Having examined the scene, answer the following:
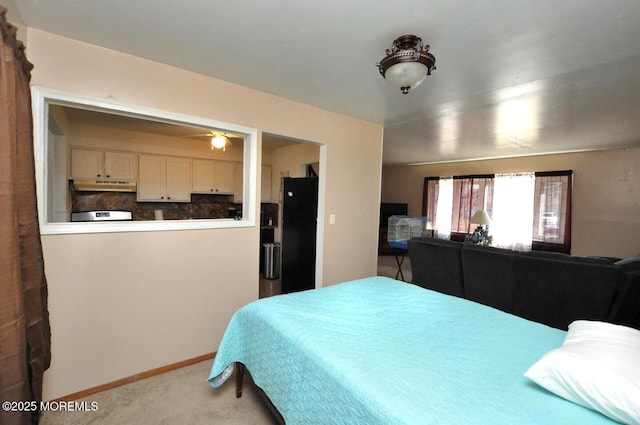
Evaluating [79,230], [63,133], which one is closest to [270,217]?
[63,133]

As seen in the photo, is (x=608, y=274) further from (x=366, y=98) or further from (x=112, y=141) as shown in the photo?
(x=112, y=141)

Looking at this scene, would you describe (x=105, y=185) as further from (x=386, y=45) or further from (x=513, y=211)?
(x=513, y=211)

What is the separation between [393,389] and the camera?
957 millimetres

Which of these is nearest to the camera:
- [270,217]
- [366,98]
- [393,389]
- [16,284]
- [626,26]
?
[393,389]

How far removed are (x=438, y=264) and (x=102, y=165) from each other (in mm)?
4519

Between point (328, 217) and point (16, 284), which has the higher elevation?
point (328, 217)

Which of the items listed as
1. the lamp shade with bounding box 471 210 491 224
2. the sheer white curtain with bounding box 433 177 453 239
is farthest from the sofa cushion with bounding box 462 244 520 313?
the sheer white curtain with bounding box 433 177 453 239

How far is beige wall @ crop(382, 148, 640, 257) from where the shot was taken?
4754 millimetres

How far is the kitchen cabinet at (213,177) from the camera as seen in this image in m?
4.51

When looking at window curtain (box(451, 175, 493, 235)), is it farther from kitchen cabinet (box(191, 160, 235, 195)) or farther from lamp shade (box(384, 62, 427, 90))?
lamp shade (box(384, 62, 427, 90))

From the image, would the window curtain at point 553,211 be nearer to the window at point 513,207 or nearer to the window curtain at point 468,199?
the window at point 513,207

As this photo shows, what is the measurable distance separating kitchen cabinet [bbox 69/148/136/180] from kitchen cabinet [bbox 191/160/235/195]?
34.2 inches

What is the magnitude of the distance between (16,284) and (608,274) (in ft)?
11.5

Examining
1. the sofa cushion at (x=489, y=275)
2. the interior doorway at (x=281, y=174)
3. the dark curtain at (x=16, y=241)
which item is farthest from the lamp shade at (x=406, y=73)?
the interior doorway at (x=281, y=174)
